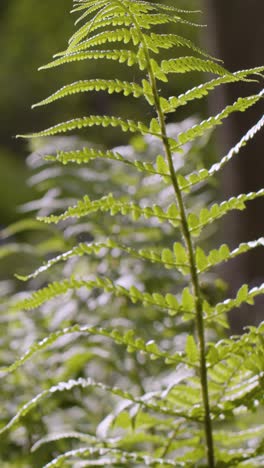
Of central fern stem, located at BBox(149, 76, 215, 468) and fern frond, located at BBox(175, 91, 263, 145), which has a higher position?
fern frond, located at BBox(175, 91, 263, 145)

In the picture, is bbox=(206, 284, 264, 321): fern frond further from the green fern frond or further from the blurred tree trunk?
the blurred tree trunk

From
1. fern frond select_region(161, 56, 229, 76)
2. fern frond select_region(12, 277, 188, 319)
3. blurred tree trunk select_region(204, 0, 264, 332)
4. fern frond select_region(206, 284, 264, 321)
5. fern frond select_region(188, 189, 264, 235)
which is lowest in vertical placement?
fern frond select_region(206, 284, 264, 321)

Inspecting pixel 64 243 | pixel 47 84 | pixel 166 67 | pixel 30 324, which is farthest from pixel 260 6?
pixel 47 84

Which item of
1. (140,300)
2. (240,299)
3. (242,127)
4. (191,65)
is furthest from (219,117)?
(242,127)

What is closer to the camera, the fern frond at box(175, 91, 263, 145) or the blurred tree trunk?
the fern frond at box(175, 91, 263, 145)

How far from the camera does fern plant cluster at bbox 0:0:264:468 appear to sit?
2.23ft

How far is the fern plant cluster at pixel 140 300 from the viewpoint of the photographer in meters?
0.68

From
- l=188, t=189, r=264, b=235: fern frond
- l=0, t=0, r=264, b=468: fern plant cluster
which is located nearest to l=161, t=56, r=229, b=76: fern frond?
l=0, t=0, r=264, b=468: fern plant cluster

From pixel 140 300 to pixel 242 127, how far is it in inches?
64.1

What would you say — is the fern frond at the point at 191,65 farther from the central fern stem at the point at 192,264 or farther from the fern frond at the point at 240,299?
the fern frond at the point at 240,299

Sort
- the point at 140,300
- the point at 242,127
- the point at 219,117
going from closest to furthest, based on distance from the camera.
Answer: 1. the point at 219,117
2. the point at 140,300
3. the point at 242,127

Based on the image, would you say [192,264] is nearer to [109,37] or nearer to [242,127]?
[109,37]

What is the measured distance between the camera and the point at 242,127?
2.46 m

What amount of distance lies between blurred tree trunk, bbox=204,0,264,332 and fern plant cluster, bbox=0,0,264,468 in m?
0.86
